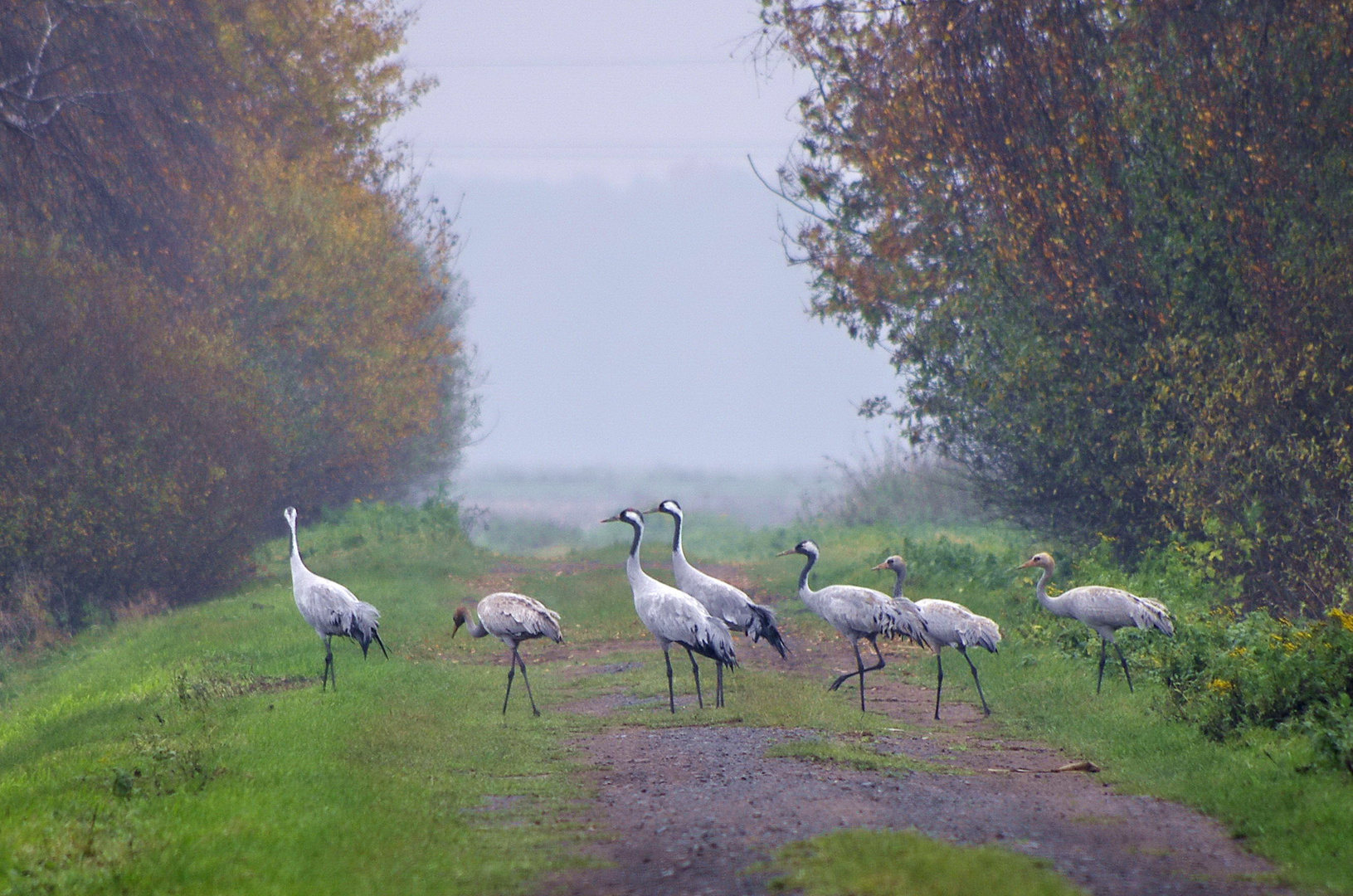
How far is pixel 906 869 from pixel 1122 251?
14.8m

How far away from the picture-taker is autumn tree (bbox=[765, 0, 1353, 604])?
16469 millimetres

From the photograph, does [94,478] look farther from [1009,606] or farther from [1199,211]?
[1199,211]

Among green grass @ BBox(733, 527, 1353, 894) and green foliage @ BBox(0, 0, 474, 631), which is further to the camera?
green foliage @ BBox(0, 0, 474, 631)

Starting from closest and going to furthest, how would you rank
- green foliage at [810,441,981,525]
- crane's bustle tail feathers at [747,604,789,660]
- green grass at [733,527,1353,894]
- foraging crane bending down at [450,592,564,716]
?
1. green grass at [733,527,1353,894]
2. foraging crane bending down at [450,592,564,716]
3. crane's bustle tail feathers at [747,604,789,660]
4. green foliage at [810,441,981,525]

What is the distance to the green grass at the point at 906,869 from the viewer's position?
6.69m

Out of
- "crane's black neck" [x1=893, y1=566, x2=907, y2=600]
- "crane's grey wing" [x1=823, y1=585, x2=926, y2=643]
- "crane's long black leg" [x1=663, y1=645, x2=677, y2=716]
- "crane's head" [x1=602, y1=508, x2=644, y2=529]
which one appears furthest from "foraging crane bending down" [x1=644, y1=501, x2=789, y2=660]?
"crane's black neck" [x1=893, y1=566, x2=907, y2=600]

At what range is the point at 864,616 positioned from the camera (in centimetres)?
1538

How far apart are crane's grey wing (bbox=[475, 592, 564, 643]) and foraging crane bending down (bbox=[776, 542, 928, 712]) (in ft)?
11.2

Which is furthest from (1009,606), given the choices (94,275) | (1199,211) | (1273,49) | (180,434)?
(94,275)

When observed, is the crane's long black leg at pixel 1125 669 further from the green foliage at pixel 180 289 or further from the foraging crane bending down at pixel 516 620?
the green foliage at pixel 180 289

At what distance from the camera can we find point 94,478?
23.6m

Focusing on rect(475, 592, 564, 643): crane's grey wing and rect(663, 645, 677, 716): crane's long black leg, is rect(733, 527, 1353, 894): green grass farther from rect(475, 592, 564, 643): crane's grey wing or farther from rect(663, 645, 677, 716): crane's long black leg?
rect(475, 592, 564, 643): crane's grey wing

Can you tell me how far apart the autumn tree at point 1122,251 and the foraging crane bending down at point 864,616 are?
540 cm

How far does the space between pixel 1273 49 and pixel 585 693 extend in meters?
12.4
